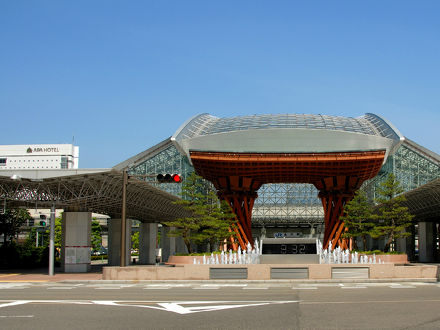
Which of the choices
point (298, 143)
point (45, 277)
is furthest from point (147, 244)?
point (45, 277)

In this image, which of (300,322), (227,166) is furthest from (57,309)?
(227,166)

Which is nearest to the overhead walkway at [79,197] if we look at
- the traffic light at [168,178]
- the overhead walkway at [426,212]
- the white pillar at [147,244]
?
the traffic light at [168,178]

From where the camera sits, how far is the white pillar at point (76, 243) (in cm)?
5106

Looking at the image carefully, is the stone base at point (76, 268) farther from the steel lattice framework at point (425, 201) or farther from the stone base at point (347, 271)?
the steel lattice framework at point (425, 201)

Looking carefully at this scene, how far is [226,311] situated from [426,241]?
6640 centimetres

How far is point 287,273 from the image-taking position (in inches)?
1357

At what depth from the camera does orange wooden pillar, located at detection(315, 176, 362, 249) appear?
68.2 metres

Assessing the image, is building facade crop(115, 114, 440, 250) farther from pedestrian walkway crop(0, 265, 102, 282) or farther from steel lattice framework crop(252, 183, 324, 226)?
steel lattice framework crop(252, 183, 324, 226)

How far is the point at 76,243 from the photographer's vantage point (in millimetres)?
51281

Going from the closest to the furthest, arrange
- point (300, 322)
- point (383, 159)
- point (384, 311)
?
1. point (300, 322)
2. point (384, 311)
3. point (383, 159)

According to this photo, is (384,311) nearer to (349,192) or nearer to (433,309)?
(433,309)

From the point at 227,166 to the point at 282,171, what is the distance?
306 inches

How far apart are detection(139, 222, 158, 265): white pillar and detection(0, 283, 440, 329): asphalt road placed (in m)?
51.4

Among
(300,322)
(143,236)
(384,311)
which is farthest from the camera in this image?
(143,236)
